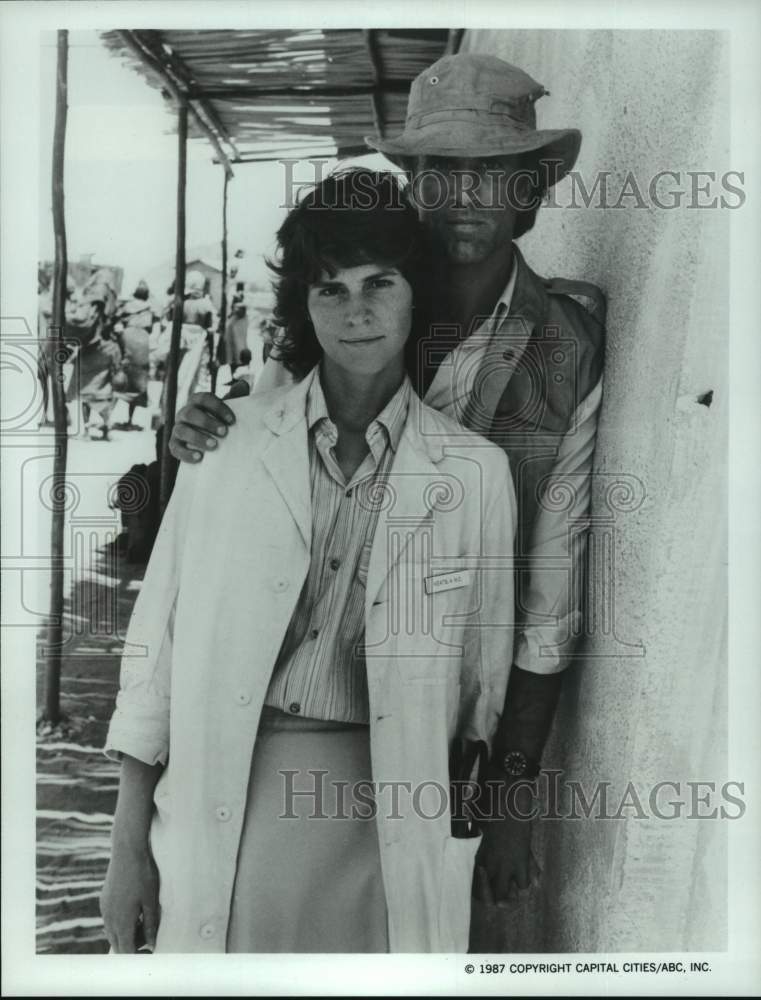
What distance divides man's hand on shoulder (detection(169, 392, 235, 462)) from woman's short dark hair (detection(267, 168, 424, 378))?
0.21 metres

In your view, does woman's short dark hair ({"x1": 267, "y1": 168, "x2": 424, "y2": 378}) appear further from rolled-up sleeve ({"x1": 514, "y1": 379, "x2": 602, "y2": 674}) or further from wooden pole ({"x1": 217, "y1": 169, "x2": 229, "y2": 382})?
rolled-up sleeve ({"x1": 514, "y1": 379, "x2": 602, "y2": 674})

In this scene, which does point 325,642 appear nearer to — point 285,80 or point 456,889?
point 456,889

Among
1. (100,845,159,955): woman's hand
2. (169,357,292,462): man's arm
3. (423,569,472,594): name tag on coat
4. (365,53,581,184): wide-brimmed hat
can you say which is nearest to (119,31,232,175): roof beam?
(365,53,581,184): wide-brimmed hat

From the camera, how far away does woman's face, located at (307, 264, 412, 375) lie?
9.72ft

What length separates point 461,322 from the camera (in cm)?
300

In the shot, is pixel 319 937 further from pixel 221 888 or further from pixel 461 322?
pixel 461 322

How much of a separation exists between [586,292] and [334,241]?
2.25 ft

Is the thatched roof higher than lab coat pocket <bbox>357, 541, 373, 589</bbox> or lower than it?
higher

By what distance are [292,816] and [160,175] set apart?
5.71ft

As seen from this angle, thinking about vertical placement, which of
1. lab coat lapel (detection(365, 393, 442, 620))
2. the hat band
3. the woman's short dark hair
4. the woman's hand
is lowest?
the woman's hand

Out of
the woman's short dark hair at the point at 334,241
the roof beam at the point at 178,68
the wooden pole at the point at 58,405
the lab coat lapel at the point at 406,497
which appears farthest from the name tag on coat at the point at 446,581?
the roof beam at the point at 178,68

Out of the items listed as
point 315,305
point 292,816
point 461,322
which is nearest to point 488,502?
point 461,322

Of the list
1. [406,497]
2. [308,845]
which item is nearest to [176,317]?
[406,497]

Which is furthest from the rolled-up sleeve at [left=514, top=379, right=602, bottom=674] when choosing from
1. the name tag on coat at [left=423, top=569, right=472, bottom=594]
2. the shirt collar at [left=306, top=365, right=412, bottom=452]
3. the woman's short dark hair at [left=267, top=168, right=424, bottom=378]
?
the woman's short dark hair at [left=267, top=168, right=424, bottom=378]
